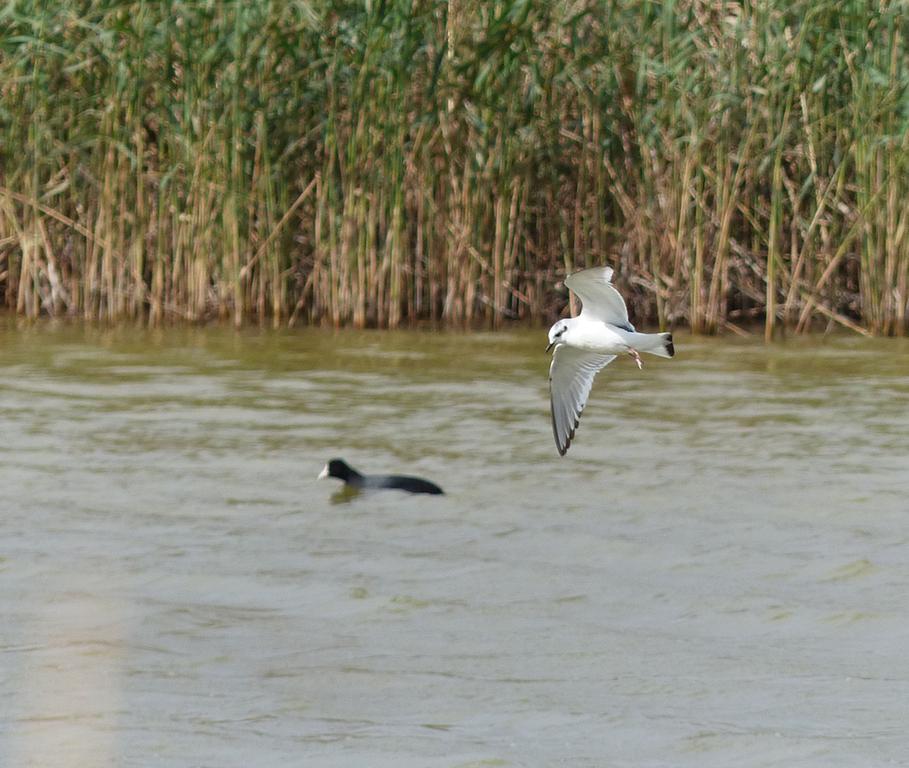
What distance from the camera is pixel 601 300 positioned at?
606cm

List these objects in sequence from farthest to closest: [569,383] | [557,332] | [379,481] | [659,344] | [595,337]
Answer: [379,481]
[569,383]
[557,332]
[595,337]
[659,344]

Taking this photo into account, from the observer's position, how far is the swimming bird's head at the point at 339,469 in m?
7.32

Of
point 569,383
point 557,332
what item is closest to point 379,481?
point 569,383

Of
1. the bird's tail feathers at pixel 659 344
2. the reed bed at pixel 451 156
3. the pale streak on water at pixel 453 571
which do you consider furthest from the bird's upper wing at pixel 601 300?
the reed bed at pixel 451 156

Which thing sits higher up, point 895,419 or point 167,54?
point 167,54

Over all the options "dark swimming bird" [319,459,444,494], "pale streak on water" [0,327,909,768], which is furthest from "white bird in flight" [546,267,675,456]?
"dark swimming bird" [319,459,444,494]

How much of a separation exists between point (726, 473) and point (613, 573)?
1.96 m

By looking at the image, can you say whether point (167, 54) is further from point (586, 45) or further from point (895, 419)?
point (895, 419)

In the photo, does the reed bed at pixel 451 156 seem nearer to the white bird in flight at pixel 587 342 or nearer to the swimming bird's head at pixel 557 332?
the white bird in flight at pixel 587 342

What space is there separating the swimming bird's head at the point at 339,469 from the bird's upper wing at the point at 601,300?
1.54 metres

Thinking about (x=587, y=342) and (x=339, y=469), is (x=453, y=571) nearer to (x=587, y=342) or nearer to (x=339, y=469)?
(x=587, y=342)

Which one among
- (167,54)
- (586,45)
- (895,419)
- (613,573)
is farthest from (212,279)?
(613,573)

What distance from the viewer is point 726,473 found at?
26.1 ft

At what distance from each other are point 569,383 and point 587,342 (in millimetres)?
597
